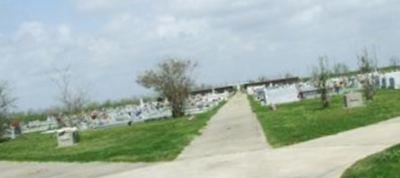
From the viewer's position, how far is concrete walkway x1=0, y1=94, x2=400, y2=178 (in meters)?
12.6

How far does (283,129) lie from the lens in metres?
21.5

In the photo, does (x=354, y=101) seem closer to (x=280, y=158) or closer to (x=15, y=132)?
(x=280, y=158)

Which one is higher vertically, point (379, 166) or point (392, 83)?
point (392, 83)

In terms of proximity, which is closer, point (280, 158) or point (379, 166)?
point (379, 166)

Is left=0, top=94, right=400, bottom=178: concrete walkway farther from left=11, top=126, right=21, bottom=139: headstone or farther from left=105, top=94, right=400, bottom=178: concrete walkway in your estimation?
left=11, top=126, right=21, bottom=139: headstone

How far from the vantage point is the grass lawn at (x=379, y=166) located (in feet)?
35.2

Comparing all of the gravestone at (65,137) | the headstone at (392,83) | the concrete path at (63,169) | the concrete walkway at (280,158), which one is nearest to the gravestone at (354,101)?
the gravestone at (65,137)

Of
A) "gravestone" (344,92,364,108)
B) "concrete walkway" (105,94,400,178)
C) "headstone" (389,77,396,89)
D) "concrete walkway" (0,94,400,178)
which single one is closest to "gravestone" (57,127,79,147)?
"concrete walkway" (0,94,400,178)

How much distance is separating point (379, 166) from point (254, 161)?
326 centimetres

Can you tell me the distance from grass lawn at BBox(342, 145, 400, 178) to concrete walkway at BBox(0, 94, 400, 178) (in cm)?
30

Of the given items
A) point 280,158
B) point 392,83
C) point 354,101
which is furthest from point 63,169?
point 392,83

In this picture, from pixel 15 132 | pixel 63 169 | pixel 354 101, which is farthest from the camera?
pixel 15 132

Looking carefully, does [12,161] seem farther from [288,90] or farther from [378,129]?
[288,90]

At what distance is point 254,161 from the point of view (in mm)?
14125
